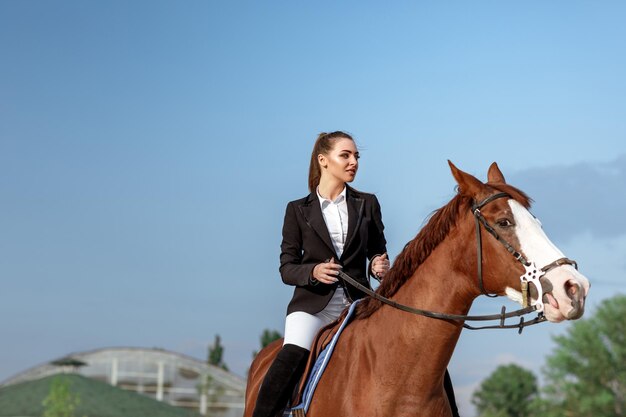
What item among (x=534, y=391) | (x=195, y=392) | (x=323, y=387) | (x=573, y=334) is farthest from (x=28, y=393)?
(x=534, y=391)

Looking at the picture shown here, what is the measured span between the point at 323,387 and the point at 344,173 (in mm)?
1959

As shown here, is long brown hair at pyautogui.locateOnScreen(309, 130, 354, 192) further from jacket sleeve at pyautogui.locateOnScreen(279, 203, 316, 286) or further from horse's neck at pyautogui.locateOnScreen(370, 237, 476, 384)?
horse's neck at pyautogui.locateOnScreen(370, 237, 476, 384)

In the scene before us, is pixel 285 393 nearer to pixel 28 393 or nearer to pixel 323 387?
pixel 323 387

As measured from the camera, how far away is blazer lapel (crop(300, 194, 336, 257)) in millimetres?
7512

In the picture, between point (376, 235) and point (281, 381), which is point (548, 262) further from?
point (281, 381)

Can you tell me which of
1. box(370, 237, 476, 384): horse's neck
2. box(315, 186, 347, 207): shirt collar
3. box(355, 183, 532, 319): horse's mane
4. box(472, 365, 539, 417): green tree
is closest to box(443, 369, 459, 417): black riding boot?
box(370, 237, 476, 384): horse's neck

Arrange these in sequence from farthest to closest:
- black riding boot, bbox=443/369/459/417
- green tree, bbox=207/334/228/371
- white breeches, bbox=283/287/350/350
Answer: green tree, bbox=207/334/228/371 < white breeches, bbox=283/287/350/350 < black riding boot, bbox=443/369/459/417

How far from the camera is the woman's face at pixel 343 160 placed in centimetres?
770

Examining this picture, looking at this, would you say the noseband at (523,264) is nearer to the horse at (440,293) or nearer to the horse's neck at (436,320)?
the horse at (440,293)

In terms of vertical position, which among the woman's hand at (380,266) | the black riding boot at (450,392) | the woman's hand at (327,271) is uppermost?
the woman's hand at (380,266)

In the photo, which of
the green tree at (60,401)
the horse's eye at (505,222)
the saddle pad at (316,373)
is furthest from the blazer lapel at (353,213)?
the green tree at (60,401)

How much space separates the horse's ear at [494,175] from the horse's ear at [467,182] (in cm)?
37

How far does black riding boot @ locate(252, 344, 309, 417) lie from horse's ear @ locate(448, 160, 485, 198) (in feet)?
6.57

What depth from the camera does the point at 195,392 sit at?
6406 cm
